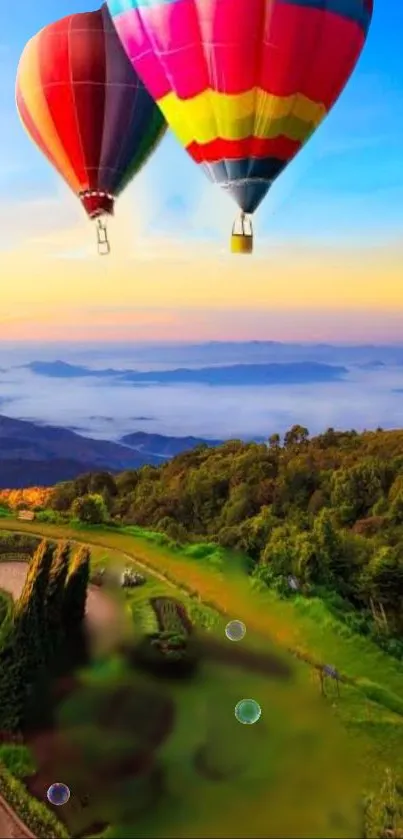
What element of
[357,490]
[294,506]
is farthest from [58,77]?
[357,490]

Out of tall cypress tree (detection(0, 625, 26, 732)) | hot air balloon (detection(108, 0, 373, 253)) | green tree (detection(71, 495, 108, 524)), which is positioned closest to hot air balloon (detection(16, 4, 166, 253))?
hot air balloon (detection(108, 0, 373, 253))

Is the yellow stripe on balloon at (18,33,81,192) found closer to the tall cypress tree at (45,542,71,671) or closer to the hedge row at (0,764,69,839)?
the tall cypress tree at (45,542,71,671)

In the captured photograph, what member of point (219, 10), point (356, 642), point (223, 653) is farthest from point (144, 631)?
point (219, 10)

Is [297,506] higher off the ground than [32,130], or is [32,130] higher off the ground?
[32,130]

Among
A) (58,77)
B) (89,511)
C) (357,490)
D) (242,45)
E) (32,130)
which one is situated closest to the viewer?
(242,45)

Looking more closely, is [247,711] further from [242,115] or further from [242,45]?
[242,45]

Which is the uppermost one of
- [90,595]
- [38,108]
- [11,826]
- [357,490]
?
[38,108]

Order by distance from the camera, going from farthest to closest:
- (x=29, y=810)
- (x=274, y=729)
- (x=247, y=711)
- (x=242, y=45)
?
(x=242, y=45) < (x=247, y=711) < (x=274, y=729) < (x=29, y=810)
